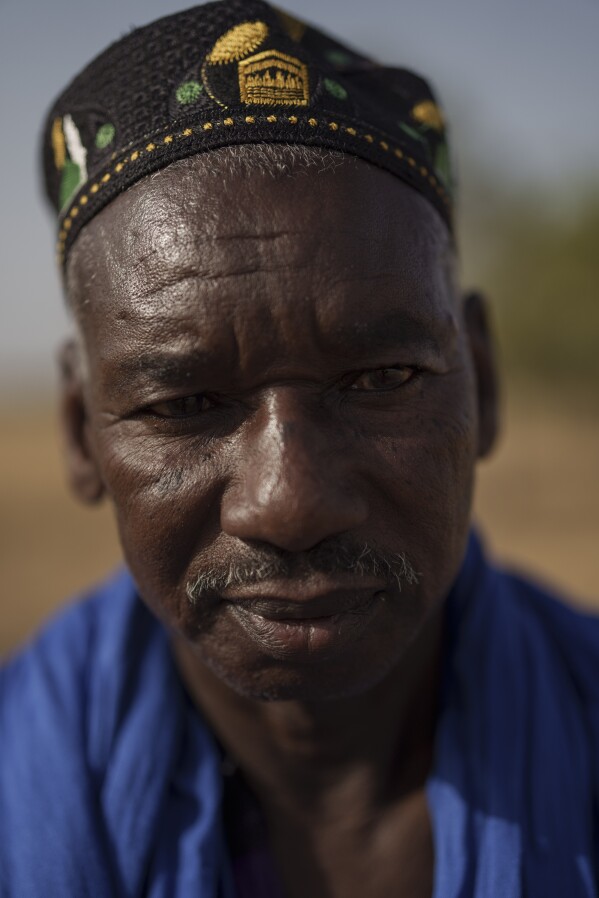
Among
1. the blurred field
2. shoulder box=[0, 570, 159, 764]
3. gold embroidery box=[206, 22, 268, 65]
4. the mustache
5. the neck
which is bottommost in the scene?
the blurred field

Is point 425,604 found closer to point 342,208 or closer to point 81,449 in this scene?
point 342,208

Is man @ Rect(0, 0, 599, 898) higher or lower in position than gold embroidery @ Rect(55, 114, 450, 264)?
lower

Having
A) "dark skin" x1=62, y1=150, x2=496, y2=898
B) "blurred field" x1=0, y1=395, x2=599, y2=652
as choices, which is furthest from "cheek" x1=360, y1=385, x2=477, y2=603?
"blurred field" x1=0, y1=395, x2=599, y2=652

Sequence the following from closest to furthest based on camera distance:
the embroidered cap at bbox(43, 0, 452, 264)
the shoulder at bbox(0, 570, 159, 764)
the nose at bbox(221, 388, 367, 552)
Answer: the nose at bbox(221, 388, 367, 552)
the embroidered cap at bbox(43, 0, 452, 264)
the shoulder at bbox(0, 570, 159, 764)

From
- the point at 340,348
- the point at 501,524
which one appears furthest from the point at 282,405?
the point at 501,524

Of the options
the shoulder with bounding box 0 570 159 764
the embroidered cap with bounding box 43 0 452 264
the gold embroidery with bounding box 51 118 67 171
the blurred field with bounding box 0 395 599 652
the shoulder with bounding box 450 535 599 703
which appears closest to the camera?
the embroidered cap with bounding box 43 0 452 264

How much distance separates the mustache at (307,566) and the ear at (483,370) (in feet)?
2.05

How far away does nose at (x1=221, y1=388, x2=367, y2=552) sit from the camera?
59.2 inches

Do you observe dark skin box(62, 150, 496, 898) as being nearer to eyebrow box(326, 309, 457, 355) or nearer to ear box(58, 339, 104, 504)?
eyebrow box(326, 309, 457, 355)

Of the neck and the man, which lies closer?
the man

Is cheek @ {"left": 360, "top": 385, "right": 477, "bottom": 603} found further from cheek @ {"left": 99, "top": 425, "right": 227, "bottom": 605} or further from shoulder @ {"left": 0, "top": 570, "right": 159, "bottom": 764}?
shoulder @ {"left": 0, "top": 570, "right": 159, "bottom": 764}

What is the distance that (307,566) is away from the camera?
5.21 ft

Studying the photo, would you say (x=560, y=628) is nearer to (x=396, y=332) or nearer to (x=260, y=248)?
(x=396, y=332)

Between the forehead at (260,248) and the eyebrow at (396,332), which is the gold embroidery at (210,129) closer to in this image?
the forehead at (260,248)
